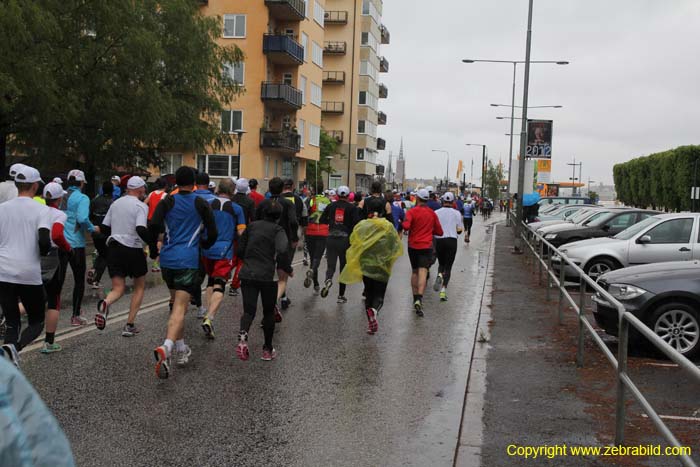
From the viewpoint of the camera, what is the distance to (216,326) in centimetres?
1006

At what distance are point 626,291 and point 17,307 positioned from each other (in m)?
6.22

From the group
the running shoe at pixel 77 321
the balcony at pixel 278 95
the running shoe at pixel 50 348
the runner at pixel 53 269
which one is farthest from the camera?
the balcony at pixel 278 95

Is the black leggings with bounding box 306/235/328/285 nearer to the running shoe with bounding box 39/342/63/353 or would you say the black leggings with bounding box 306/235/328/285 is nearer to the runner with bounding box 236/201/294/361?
the runner with bounding box 236/201/294/361

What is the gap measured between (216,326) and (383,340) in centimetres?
214

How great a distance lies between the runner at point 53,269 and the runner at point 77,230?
1211 millimetres

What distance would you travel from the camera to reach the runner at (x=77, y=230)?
31.0 ft

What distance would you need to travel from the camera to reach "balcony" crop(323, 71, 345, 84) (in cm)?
7644

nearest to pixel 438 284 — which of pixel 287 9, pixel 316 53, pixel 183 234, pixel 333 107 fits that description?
pixel 183 234

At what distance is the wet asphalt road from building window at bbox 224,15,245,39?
39779 mm

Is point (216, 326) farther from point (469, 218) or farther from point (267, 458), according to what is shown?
point (469, 218)

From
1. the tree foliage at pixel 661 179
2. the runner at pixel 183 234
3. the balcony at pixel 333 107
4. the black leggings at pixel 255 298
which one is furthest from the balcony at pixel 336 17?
the runner at pixel 183 234

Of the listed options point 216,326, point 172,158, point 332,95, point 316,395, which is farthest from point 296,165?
point 316,395

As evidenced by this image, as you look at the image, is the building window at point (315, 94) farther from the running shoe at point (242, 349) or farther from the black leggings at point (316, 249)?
the running shoe at point (242, 349)

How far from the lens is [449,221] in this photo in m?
13.5
